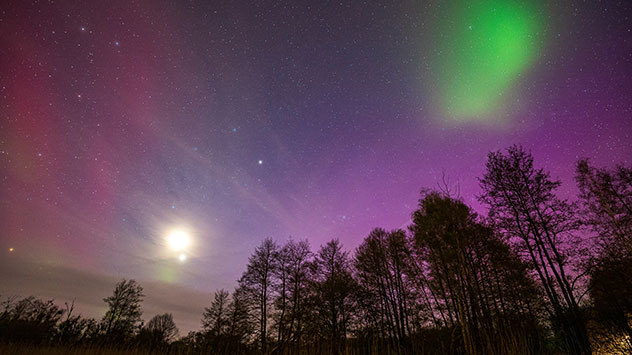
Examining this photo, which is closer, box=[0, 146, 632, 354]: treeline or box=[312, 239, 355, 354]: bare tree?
box=[0, 146, 632, 354]: treeline

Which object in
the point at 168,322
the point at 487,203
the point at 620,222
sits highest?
the point at 487,203

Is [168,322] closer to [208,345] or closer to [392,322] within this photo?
[392,322]

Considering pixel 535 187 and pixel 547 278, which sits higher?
pixel 535 187

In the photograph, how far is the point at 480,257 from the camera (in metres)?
17.2

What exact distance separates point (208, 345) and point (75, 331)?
7916 millimetres

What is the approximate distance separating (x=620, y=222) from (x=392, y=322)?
1685cm

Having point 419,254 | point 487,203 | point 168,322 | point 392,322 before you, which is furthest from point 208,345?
point 168,322

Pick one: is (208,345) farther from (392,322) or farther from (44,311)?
(392,322)

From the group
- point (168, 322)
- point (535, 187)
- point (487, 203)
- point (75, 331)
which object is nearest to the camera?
point (75, 331)

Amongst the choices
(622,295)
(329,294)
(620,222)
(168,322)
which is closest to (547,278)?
(622,295)

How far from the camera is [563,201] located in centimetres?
1348

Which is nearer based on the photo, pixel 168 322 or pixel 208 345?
pixel 208 345

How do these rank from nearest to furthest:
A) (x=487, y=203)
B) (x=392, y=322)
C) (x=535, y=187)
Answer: (x=535, y=187) < (x=487, y=203) < (x=392, y=322)

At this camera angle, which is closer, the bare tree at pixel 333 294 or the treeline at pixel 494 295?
the treeline at pixel 494 295
